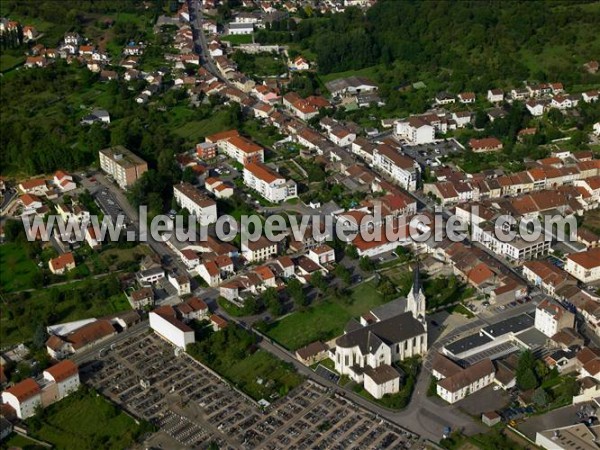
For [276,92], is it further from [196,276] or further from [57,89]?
[196,276]

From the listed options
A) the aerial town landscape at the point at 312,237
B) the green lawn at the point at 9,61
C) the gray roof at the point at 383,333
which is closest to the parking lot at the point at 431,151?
the aerial town landscape at the point at 312,237

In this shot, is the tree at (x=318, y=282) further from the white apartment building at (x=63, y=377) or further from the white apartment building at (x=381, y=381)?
the white apartment building at (x=63, y=377)

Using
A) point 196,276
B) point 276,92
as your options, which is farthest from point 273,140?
point 196,276

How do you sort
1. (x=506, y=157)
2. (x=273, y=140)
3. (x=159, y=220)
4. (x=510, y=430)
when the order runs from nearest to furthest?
1. (x=510, y=430)
2. (x=159, y=220)
3. (x=506, y=157)
4. (x=273, y=140)

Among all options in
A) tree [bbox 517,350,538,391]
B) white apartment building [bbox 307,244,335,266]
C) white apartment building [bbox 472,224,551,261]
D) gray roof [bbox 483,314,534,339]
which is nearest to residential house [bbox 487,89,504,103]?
white apartment building [bbox 472,224,551,261]

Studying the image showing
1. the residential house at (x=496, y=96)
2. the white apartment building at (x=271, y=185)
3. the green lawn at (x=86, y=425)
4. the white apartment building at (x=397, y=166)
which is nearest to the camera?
the green lawn at (x=86, y=425)

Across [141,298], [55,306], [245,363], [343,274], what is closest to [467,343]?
[343,274]
